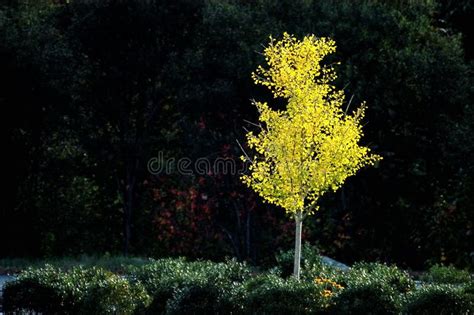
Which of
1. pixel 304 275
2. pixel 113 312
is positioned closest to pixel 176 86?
pixel 304 275

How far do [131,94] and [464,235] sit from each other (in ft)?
28.7

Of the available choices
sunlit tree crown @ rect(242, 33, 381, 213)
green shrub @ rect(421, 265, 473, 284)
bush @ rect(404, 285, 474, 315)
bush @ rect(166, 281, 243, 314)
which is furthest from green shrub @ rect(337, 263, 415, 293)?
green shrub @ rect(421, 265, 473, 284)

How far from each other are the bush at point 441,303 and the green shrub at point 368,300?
34 cm

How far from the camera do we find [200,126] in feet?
78.9

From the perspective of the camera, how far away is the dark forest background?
23.6m

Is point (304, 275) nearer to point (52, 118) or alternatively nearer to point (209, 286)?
point (209, 286)

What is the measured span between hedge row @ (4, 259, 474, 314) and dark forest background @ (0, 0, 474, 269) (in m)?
8.96

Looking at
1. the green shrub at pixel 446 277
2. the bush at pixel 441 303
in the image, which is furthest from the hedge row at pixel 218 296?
the green shrub at pixel 446 277

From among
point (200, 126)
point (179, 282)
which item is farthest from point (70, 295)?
point (200, 126)

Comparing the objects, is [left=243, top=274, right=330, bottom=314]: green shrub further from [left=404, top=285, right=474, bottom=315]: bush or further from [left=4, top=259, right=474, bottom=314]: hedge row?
[left=404, top=285, right=474, bottom=315]: bush

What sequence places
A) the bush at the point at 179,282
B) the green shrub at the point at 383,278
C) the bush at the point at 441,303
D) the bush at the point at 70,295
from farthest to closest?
1. the green shrub at the point at 383,278
2. the bush at the point at 70,295
3. the bush at the point at 179,282
4. the bush at the point at 441,303

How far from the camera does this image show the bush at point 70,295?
44.6ft

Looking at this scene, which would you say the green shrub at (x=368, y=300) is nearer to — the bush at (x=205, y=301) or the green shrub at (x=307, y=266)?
the bush at (x=205, y=301)

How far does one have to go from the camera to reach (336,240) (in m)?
24.7
